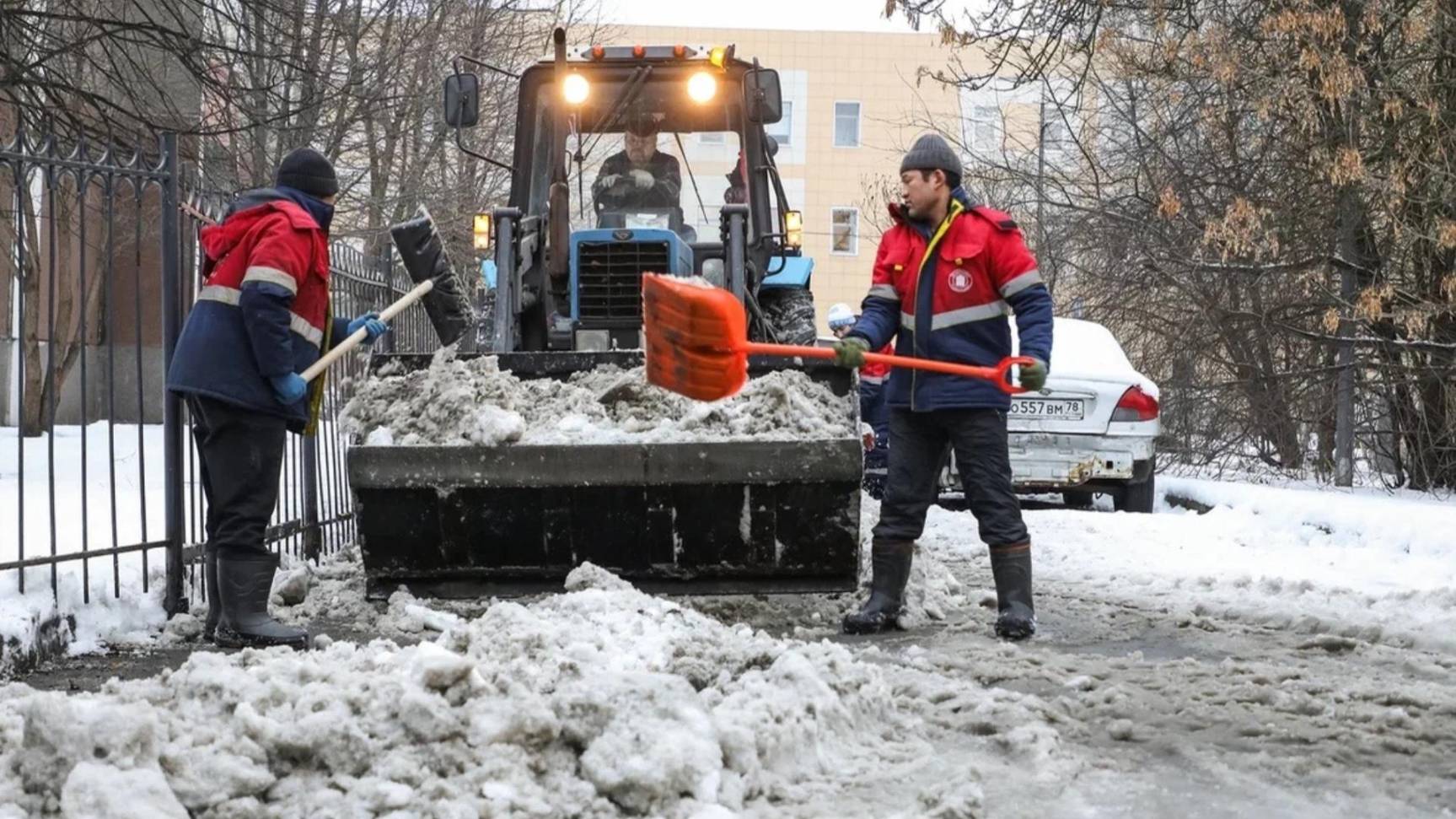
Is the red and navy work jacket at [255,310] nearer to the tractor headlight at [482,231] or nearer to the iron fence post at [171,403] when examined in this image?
the iron fence post at [171,403]

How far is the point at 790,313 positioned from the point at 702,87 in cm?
130

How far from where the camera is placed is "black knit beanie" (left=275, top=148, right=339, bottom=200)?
6223mm

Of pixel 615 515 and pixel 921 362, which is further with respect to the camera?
pixel 615 515

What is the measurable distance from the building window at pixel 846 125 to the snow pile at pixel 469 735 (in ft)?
118

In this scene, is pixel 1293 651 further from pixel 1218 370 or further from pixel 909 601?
pixel 1218 370

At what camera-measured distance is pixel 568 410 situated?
6.50 meters

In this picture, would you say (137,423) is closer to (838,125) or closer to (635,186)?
(635,186)

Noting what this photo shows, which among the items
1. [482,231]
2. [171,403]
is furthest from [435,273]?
[171,403]

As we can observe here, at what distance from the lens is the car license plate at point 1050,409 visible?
1122cm

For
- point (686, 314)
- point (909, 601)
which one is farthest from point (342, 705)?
point (909, 601)

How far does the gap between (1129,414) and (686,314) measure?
6.71 m

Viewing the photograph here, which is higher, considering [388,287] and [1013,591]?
[388,287]

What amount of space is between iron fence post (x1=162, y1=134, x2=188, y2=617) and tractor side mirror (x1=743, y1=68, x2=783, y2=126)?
2.96 meters

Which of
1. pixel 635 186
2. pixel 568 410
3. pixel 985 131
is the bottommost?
pixel 568 410
